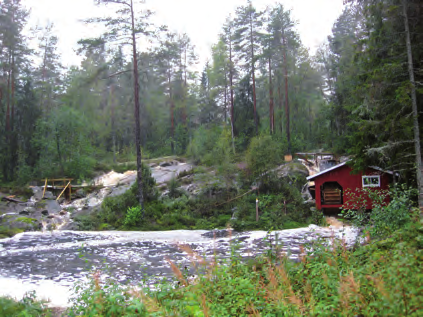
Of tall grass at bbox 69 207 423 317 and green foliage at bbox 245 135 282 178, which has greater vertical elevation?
green foliage at bbox 245 135 282 178

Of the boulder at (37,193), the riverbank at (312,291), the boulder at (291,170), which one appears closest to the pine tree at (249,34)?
the boulder at (291,170)

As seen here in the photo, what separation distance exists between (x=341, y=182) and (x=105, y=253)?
14430 millimetres

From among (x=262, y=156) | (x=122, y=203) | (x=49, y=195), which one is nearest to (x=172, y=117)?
(x=49, y=195)

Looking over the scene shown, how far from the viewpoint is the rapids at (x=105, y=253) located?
→ 30.9 feet

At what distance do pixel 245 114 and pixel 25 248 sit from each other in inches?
1040

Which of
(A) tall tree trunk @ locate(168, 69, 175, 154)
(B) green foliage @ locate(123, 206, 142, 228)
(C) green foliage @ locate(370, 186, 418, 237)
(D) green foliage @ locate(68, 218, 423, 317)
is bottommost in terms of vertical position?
(B) green foliage @ locate(123, 206, 142, 228)

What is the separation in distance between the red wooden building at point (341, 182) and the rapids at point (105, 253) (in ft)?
12.8

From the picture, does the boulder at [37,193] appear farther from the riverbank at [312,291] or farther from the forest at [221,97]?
the riverbank at [312,291]

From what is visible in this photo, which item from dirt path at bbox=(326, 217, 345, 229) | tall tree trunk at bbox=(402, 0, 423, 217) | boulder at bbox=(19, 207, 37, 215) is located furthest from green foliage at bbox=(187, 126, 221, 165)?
tall tree trunk at bbox=(402, 0, 423, 217)

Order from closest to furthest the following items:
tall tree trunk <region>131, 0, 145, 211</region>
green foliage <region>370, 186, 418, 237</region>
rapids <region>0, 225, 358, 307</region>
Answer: green foliage <region>370, 186, 418, 237</region>, rapids <region>0, 225, 358, 307</region>, tall tree trunk <region>131, 0, 145, 211</region>

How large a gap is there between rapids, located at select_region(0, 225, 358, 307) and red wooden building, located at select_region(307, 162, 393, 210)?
3.92 metres

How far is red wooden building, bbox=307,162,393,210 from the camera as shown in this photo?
19034mm

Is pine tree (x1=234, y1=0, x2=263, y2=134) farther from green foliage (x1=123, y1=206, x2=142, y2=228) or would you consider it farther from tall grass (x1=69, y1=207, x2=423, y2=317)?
tall grass (x1=69, y1=207, x2=423, y2=317)

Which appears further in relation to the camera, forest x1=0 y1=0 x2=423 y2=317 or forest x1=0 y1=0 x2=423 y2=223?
forest x1=0 y1=0 x2=423 y2=223
